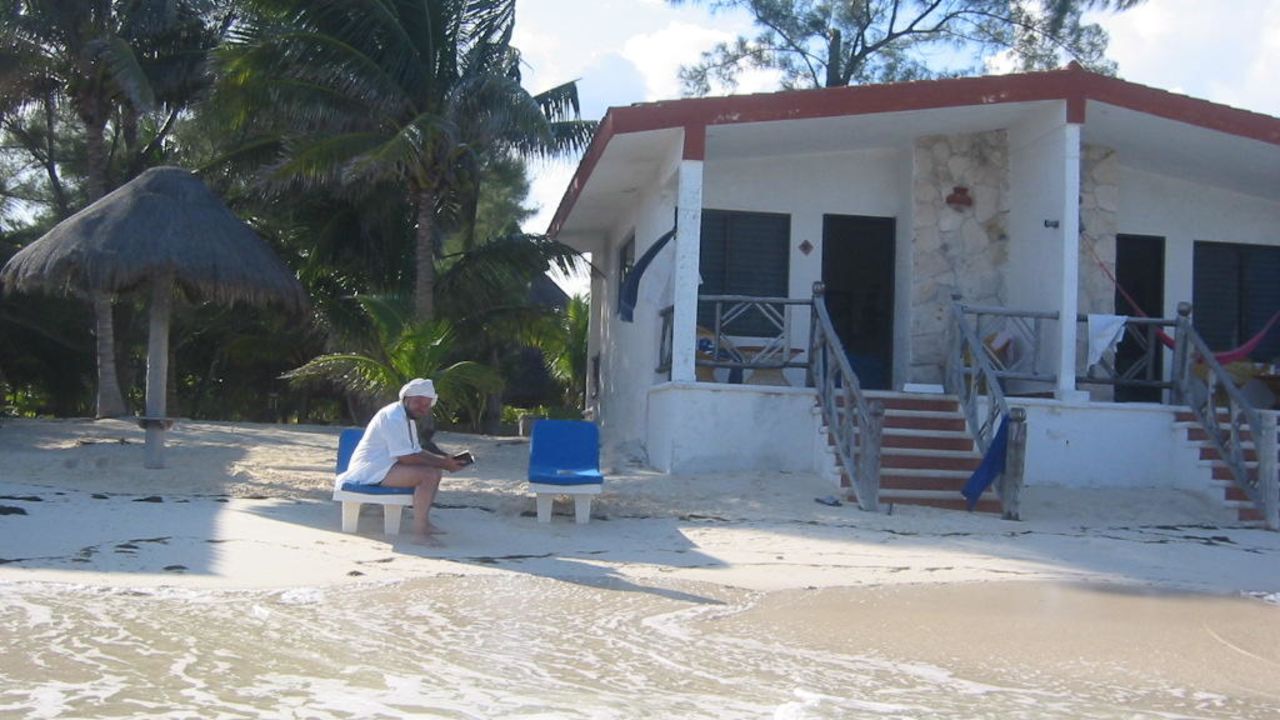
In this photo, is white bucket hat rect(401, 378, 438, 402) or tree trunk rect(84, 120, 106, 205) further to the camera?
tree trunk rect(84, 120, 106, 205)

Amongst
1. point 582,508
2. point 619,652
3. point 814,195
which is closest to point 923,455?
point 582,508

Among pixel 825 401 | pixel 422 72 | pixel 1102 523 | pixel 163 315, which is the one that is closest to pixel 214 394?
pixel 422 72

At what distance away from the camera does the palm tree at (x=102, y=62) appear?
709 inches

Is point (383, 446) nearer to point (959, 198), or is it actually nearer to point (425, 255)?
point (959, 198)

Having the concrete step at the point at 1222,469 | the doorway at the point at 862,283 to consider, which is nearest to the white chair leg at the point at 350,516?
the doorway at the point at 862,283

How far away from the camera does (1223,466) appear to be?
40.5ft

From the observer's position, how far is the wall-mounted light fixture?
14414 millimetres

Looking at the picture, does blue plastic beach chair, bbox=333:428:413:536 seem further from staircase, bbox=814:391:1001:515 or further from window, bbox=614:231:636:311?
window, bbox=614:231:636:311

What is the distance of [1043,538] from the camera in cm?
1040

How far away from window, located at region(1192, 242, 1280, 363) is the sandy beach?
3.92 m

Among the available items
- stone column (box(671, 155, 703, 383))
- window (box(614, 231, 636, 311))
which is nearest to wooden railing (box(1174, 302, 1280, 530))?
stone column (box(671, 155, 703, 383))

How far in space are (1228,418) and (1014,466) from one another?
3.41 m

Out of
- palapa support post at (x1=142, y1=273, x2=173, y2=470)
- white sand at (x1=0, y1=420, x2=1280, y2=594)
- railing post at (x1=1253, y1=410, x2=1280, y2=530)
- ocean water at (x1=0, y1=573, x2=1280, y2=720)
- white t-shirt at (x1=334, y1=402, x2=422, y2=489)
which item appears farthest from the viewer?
palapa support post at (x1=142, y1=273, x2=173, y2=470)

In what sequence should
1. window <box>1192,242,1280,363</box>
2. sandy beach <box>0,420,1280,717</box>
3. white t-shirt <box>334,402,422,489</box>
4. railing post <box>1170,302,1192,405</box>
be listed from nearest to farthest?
1. sandy beach <box>0,420,1280,717</box>
2. white t-shirt <box>334,402,422,489</box>
3. railing post <box>1170,302,1192,405</box>
4. window <box>1192,242,1280,363</box>
